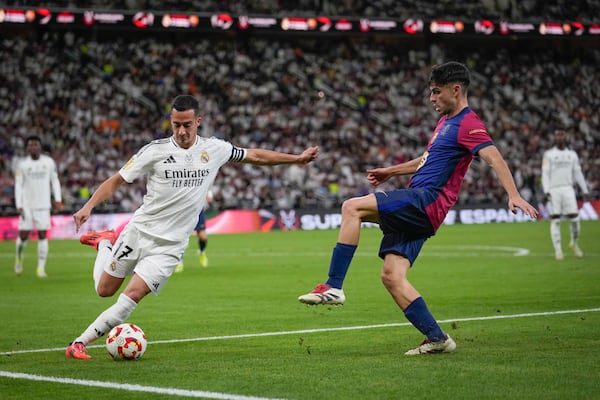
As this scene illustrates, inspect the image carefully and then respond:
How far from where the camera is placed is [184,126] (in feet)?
31.1

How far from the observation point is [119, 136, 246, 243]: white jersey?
31.4 ft

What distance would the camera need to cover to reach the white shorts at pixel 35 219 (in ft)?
68.0

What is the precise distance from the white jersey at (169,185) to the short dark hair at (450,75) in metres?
2.45

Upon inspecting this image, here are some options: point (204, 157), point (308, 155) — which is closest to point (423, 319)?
point (308, 155)

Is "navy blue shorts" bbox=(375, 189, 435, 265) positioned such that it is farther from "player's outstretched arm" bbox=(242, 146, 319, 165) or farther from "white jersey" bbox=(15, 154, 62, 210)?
"white jersey" bbox=(15, 154, 62, 210)

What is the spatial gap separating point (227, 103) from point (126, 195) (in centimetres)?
819

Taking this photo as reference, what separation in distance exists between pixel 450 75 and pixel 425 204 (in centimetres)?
123

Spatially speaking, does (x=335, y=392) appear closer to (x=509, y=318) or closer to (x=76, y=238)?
(x=509, y=318)

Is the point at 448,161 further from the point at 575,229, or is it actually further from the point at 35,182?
the point at 575,229

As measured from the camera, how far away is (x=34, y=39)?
45094 millimetres

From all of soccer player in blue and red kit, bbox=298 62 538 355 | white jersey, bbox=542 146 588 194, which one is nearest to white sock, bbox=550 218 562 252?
white jersey, bbox=542 146 588 194

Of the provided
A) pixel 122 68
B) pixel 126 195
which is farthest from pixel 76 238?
pixel 122 68

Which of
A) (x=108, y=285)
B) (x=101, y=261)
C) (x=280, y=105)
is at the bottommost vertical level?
(x=108, y=285)

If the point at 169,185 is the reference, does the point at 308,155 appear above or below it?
above
